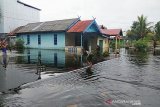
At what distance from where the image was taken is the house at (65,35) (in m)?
29.1

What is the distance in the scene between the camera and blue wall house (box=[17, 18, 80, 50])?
30355mm

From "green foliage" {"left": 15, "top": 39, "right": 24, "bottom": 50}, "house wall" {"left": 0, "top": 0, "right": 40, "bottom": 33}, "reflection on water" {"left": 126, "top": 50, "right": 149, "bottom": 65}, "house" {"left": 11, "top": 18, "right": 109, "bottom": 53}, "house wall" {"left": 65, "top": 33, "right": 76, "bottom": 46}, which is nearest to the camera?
"reflection on water" {"left": 126, "top": 50, "right": 149, "bottom": 65}

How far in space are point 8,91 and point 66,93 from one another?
204 centimetres

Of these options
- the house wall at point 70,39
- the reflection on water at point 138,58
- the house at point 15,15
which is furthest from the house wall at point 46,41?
the reflection on water at point 138,58

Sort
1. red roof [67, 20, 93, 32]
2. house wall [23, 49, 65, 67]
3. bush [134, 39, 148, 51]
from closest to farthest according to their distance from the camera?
house wall [23, 49, 65, 67], red roof [67, 20, 93, 32], bush [134, 39, 148, 51]

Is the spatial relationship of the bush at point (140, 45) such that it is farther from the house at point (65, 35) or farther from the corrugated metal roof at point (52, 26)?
the corrugated metal roof at point (52, 26)

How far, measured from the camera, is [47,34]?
32.6 meters

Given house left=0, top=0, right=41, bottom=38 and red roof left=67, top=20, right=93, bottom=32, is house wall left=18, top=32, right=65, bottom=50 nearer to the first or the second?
red roof left=67, top=20, right=93, bottom=32

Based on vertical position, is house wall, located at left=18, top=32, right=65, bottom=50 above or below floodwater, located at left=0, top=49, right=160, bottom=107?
above

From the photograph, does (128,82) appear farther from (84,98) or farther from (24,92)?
(24,92)

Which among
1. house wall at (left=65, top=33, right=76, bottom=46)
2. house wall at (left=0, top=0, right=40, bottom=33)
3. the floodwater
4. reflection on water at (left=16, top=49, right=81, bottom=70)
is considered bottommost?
the floodwater

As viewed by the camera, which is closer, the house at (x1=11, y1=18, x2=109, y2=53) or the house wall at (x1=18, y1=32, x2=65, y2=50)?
the house at (x1=11, y1=18, x2=109, y2=53)

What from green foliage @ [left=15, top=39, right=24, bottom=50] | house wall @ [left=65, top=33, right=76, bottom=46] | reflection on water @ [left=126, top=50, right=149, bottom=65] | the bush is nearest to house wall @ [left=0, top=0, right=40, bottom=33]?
green foliage @ [left=15, top=39, right=24, bottom=50]

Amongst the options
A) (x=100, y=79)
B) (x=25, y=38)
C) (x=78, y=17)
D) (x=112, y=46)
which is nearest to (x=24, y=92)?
(x=100, y=79)
